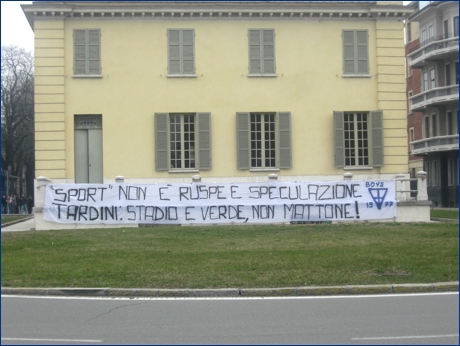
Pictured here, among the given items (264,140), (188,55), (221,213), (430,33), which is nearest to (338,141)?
(264,140)

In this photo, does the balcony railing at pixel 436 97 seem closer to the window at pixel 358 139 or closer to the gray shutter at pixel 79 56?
the window at pixel 358 139

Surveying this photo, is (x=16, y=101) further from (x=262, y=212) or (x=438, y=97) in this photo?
(x=262, y=212)

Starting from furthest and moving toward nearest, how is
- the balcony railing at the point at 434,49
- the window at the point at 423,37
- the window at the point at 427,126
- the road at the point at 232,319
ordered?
the window at the point at 427,126
the window at the point at 423,37
the balcony railing at the point at 434,49
the road at the point at 232,319

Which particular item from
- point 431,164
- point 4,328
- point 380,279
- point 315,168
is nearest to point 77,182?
point 315,168

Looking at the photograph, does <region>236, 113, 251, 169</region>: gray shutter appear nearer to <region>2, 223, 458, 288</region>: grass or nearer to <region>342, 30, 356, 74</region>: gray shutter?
<region>342, 30, 356, 74</region>: gray shutter

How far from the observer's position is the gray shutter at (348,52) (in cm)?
2839

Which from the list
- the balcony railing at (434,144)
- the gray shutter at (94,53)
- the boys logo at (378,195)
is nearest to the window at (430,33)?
the balcony railing at (434,144)

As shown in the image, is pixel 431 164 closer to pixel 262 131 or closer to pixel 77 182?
pixel 262 131

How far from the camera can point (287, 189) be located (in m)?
25.3

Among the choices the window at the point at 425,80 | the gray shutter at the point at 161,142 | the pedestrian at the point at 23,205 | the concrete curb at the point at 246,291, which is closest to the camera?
the concrete curb at the point at 246,291

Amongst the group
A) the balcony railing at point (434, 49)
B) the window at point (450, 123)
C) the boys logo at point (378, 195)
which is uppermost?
the balcony railing at point (434, 49)

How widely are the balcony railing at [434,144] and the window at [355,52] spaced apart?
23.5m

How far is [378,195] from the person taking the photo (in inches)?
999

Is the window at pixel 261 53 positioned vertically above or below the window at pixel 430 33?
below
